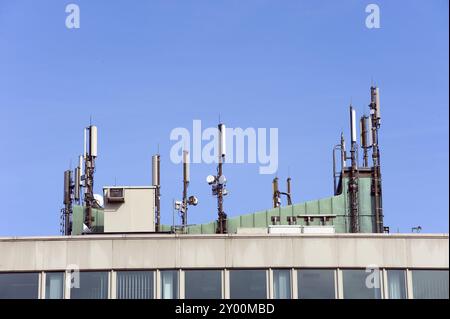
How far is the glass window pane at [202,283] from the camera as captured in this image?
42.5m

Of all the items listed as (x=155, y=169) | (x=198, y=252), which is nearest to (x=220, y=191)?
(x=155, y=169)

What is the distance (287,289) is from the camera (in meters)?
42.8

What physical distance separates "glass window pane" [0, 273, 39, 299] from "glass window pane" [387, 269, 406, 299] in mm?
13329

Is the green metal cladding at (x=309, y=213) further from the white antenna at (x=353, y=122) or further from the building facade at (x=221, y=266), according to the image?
the building facade at (x=221, y=266)

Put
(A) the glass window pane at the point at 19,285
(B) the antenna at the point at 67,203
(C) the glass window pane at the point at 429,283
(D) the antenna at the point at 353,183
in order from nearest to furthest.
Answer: (A) the glass window pane at the point at 19,285
(C) the glass window pane at the point at 429,283
(D) the antenna at the point at 353,183
(B) the antenna at the point at 67,203

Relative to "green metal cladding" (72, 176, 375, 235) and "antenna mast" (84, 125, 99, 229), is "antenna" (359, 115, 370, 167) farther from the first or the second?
"antenna mast" (84, 125, 99, 229)

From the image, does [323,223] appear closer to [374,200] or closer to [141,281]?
[374,200]

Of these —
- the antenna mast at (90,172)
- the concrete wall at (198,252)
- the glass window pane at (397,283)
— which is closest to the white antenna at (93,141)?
the antenna mast at (90,172)

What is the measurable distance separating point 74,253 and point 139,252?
246 centimetres

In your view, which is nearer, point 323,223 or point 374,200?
point 323,223

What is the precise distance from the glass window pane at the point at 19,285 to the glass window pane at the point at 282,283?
8979 millimetres

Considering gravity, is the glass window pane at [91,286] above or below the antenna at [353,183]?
below
